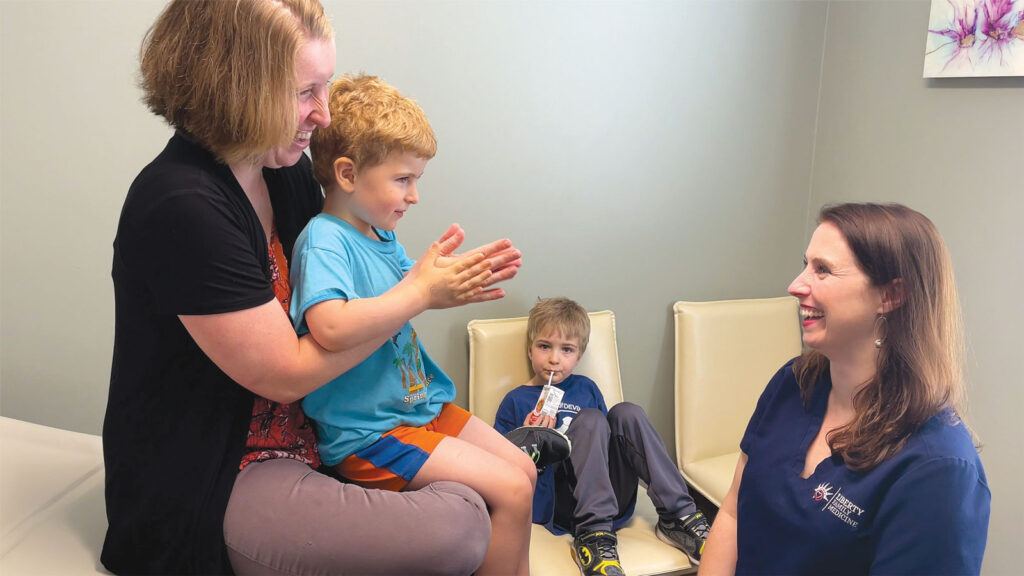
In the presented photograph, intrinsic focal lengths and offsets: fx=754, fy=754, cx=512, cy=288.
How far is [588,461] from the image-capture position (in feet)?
8.00

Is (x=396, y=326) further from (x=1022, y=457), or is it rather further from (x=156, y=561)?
(x=1022, y=457)

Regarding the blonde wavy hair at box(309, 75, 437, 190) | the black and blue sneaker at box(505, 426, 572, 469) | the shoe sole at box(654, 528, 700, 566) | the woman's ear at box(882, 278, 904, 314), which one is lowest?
the shoe sole at box(654, 528, 700, 566)

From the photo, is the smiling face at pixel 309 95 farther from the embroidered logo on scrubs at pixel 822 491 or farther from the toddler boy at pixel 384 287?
the embroidered logo on scrubs at pixel 822 491

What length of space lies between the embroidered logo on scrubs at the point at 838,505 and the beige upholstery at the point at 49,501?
4.62ft

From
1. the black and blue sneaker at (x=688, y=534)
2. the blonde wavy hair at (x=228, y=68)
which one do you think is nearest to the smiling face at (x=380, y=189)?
the blonde wavy hair at (x=228, y=68)

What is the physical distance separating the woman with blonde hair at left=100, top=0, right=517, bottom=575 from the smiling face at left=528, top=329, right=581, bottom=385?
1208 millimetres

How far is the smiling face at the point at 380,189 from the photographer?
1.50m

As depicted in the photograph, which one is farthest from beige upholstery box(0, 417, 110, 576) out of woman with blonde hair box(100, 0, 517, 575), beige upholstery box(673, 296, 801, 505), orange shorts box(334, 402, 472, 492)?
beige upholstery box(673, 296, 801, 505)

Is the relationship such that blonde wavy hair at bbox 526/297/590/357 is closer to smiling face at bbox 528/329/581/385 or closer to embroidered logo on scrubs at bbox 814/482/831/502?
smiling face at bbox 528/329/581/385

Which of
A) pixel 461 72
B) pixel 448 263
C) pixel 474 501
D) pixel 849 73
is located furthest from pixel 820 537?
pixel 849 73

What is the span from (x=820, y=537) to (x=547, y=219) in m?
1.68

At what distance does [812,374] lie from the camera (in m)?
1.55

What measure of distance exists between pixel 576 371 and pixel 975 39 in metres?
1.75

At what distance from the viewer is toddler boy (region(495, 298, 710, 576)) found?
237cm
